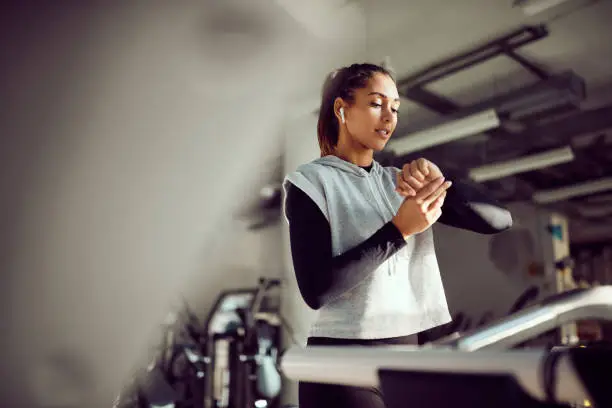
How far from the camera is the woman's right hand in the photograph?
0.72 meters

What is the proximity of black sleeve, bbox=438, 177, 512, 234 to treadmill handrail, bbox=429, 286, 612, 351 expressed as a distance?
24cm

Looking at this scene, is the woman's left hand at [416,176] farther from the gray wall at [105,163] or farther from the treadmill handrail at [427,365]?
the gray wall at [105,163]

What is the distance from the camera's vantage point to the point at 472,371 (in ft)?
1.29

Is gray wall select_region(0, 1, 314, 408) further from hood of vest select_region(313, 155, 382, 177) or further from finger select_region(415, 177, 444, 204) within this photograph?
finger select_region(415, 177, 444, 204)

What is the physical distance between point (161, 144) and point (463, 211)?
6.05 ft

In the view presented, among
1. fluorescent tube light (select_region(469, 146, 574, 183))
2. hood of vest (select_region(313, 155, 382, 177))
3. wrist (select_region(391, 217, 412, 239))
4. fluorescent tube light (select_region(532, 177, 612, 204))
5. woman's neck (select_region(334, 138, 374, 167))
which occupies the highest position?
fluorescent tube light (select_region(469, 146, 574, 183))

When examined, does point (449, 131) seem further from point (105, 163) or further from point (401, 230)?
point (401, 230)

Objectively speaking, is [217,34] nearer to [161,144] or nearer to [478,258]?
[161,144]

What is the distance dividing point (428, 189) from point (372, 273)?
17cm

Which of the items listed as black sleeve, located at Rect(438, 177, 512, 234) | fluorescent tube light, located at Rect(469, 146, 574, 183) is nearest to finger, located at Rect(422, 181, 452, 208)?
black sleeve, located at Rect(438, 177, 512, 234)

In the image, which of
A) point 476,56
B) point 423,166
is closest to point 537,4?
point 476,56

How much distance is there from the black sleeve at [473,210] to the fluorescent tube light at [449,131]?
12.3ft

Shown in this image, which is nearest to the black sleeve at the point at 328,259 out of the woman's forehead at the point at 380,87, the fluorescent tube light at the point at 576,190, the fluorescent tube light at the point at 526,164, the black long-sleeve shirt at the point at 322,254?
the black long-sleeve shirt at the point at 322,254

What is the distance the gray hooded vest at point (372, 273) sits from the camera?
791 mm
